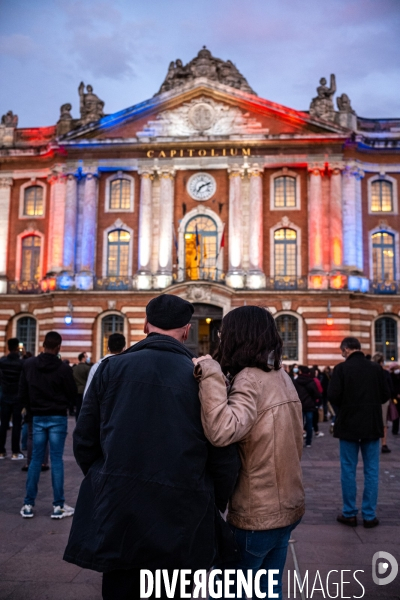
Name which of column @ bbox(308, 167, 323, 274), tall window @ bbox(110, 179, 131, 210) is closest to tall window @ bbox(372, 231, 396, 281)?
column @ bbox(308, 167, 323, 274)

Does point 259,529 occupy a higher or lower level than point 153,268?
lower

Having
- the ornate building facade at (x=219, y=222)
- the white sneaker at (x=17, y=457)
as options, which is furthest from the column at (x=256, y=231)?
the white sneaker at (x=17, y=457)

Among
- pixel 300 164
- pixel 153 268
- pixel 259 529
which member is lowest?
pixel 259 529

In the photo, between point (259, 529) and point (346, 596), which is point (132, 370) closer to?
point (259, 529)

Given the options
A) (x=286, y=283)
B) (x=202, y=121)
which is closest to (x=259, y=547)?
(x=286, y=283)

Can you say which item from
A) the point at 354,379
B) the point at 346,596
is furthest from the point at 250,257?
the point at 346,596

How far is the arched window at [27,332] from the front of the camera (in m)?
29.6

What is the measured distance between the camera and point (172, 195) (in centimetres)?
2866

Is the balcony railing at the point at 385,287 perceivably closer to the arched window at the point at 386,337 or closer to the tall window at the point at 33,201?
the arched window at the point at 386,337

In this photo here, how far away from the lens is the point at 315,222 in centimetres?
2778

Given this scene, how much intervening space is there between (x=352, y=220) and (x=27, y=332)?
56.6ft

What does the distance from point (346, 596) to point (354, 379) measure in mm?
2768

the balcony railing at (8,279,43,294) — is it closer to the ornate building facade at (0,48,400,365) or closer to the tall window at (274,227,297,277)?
the ornate building facade at (0,48,400,365)

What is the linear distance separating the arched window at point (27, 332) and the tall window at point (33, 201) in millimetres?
5629
